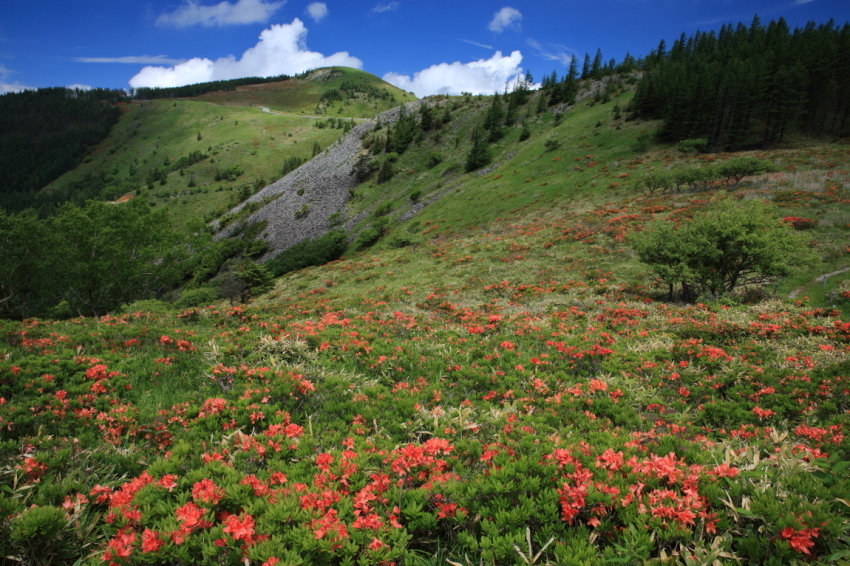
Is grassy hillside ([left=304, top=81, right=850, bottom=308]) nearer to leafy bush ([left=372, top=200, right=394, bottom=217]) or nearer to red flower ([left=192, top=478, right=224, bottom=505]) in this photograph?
leafy bush ([left=372, top=200, right=394, bottom=217])

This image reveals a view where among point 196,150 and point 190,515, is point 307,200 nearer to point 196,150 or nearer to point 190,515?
point 190,515

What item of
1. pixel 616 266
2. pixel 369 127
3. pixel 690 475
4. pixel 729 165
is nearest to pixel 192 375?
pixel 690 475

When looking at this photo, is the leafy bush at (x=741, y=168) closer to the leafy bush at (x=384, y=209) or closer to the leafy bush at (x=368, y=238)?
the leafy bush at (x=368, y=238)

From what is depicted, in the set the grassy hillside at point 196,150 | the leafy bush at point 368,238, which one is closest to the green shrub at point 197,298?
the leafy bush at point 368,238

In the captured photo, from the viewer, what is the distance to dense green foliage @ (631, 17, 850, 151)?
51781 millimetres

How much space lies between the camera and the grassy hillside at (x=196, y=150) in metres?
104

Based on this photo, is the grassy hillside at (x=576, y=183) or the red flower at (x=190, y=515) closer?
the red flower at (x=190, y=515)

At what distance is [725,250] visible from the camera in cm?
1573

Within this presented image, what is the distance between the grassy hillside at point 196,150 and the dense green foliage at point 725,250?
3497 inches

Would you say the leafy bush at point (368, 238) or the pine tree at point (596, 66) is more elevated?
the pine tree at point (596, 66)

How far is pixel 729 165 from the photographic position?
114 ft

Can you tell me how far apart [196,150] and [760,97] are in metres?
168

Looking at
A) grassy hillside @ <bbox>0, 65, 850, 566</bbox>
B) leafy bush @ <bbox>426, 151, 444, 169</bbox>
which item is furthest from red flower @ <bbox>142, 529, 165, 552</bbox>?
leafy bush @ <bbox>426, 151, 444, 169</bbox>

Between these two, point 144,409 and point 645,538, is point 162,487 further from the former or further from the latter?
point 645,538
